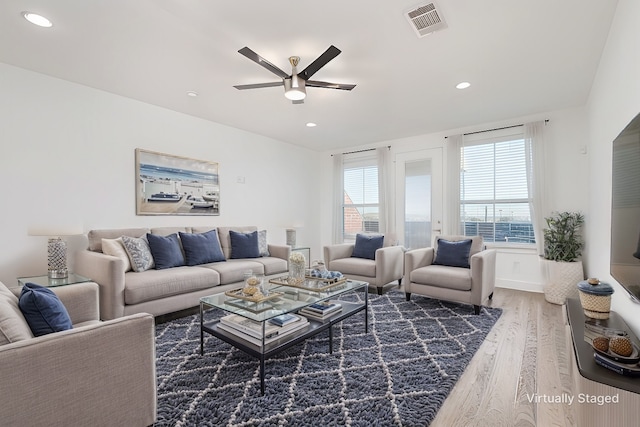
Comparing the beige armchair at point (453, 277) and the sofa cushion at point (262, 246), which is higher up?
the sofa cushion at point (262, 246)

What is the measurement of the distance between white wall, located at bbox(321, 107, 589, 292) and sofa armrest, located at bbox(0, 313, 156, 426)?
4.59m

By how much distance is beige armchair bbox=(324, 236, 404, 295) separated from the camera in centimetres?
388

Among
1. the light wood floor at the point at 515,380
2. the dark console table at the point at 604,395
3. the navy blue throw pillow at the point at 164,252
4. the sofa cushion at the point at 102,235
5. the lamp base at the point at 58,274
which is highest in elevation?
the sofa cushion at the point at 102,235

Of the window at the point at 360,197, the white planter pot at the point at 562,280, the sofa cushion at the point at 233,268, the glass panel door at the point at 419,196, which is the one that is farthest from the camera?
the window at the point at 360,197

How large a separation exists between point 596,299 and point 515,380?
72 cm

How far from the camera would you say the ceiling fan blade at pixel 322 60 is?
2.10 meters

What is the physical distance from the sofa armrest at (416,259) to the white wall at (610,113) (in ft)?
5.30

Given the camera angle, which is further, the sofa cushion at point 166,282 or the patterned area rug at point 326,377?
the sofa cushion at point 166,282

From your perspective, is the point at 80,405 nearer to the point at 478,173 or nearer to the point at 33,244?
the point at 33,244

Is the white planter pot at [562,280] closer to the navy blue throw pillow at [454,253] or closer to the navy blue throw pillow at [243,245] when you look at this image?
the navy blue throw pillow at [454,253]

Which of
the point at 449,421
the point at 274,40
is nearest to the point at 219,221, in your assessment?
the point at 274,40

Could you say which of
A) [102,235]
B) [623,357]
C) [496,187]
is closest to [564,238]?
[496,187]

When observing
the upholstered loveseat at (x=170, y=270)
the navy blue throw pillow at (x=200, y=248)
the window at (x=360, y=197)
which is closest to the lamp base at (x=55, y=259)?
the upholstered loveseat at (x=170, y=270)

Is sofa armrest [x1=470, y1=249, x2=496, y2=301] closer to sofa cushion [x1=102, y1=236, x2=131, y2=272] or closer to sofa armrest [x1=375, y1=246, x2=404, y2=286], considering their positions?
sofa armrest [x1=375, y1=246, x2=404, y2=286]
